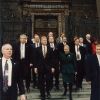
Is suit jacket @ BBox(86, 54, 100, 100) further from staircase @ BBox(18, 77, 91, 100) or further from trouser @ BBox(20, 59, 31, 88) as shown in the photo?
trouser @ BBox(20, 59, 31, 88)

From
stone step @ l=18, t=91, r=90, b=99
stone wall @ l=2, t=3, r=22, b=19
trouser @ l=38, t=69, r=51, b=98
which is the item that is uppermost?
Answer: stone wall @ l=2, t=3, r=22, b=19

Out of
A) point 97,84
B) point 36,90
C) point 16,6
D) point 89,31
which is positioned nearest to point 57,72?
point 36,90

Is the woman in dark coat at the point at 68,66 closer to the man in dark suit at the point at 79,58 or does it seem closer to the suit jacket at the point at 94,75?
the man in dark suit at the point at 79,58

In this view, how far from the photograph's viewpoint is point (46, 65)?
10.4 meters

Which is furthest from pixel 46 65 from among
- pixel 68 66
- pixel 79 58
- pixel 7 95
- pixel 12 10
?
pixel 12 10

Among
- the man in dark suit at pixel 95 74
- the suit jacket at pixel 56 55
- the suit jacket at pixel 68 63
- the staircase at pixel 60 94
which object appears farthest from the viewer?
the suit jacket at pixel 56 55

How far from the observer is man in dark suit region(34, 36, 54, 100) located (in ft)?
33.9

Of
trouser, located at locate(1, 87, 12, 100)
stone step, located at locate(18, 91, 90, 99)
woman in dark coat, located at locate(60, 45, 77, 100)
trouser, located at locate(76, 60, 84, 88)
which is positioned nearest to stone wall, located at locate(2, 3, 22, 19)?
trouser, located at locate(76, 60, 84, 88)

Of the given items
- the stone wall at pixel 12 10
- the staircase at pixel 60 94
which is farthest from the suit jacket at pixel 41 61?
the stone wall at pixel 12 10

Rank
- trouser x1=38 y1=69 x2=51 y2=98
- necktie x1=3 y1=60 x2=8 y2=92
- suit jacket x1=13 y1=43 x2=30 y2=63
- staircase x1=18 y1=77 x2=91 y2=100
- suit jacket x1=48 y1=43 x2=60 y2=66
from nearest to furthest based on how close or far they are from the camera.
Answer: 1. necktie x1=3 y1=60 x2=8 y2=92
2. trouser x1=38 y1=69 x2=51 y2=98
3. suit jacket x1=13 y1=43 x2=30 y2=63
4. staircase x1=18 y1=77 x2=91 y2=100
5. suit jacket x1=48 y1=43 x2=60 y2=66

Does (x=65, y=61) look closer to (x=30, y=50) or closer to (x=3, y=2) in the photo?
(x=30, y=50)

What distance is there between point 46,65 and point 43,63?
0.11m

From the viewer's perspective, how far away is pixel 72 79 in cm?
1072

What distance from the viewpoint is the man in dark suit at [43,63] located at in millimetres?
10336
